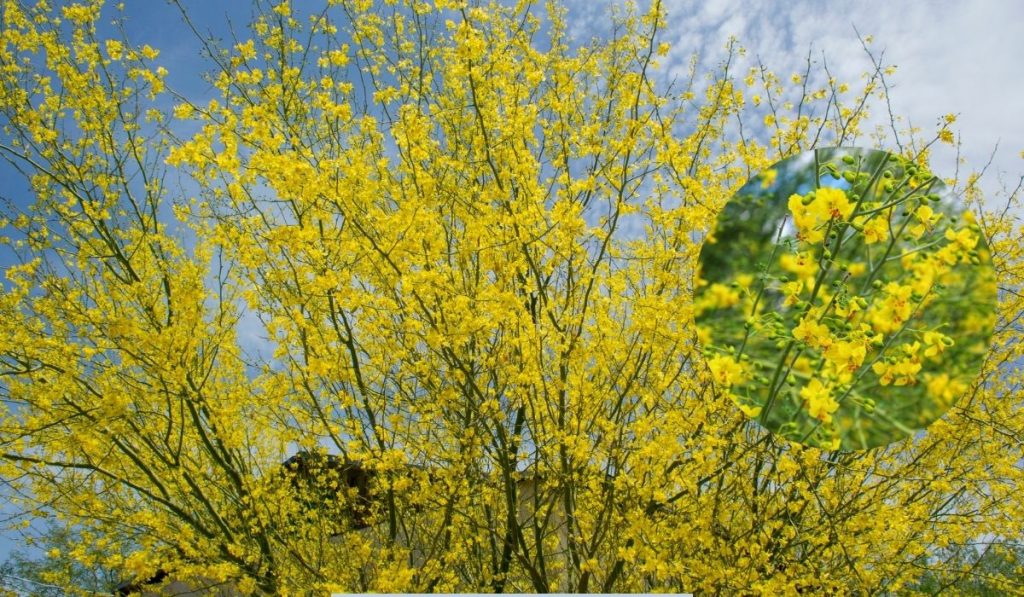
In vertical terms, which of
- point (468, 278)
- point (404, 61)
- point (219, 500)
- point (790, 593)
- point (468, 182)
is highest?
point (404, 61)

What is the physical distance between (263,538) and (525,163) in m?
3.33

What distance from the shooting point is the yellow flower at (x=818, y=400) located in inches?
123

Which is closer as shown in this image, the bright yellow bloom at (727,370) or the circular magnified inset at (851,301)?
the circular magnified inset at (851,301)

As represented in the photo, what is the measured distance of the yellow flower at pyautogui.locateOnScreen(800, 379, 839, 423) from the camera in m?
3.13

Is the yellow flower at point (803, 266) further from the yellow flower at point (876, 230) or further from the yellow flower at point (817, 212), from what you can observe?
the yellow flower at point (876, 230)

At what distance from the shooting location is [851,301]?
10.0 feet

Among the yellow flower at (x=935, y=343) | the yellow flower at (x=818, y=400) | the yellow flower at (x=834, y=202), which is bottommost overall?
the yellow flower at (x=818, y=400)

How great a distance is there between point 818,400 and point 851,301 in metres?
0.45

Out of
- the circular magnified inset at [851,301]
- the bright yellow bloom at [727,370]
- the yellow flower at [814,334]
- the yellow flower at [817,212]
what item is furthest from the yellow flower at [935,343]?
the bright yellow bloom at [727,370]

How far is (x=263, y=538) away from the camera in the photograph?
18.1 ft

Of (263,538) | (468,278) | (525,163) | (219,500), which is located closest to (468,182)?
(468,278)

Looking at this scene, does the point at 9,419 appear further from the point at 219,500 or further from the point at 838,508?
the point at 838,508

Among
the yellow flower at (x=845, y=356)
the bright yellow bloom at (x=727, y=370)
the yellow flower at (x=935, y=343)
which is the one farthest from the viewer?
the bright yellow bloom at (x=727, y=370)

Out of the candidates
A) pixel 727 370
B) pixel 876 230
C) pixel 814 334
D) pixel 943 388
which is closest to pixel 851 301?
pixel 814 334
